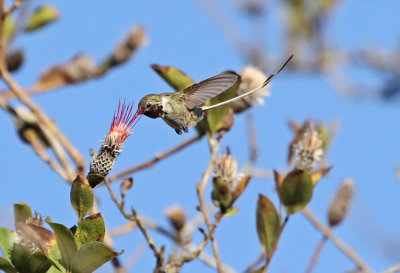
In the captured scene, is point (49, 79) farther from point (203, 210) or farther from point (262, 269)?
point (262, 269)

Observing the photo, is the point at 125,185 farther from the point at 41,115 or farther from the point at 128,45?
the point at 128,45

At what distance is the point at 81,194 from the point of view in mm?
1289

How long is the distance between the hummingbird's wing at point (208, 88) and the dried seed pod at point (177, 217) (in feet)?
1.44

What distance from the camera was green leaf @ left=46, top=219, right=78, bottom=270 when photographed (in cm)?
122

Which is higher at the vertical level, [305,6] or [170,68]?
[305,6]

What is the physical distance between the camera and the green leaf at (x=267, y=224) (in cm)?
166

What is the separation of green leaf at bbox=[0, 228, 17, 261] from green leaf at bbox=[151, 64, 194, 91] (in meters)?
0.63

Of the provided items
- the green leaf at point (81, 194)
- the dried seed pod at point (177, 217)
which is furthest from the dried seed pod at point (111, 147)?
the dried seed pod at point (177, 217)

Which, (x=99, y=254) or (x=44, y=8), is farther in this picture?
(x=44, y=8)

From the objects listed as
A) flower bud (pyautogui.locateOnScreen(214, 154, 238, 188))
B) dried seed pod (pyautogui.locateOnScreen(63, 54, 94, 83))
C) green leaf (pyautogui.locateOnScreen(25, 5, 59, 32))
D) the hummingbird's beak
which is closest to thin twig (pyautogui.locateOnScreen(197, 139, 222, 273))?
flower bud (pyautogui.locateOnScreen(214, 154, 238, 188))

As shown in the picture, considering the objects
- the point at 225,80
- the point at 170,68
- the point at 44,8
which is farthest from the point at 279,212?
the point at 44,8

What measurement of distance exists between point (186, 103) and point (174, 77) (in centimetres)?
8

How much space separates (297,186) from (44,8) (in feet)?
4.60

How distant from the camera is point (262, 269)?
5.04 feet
